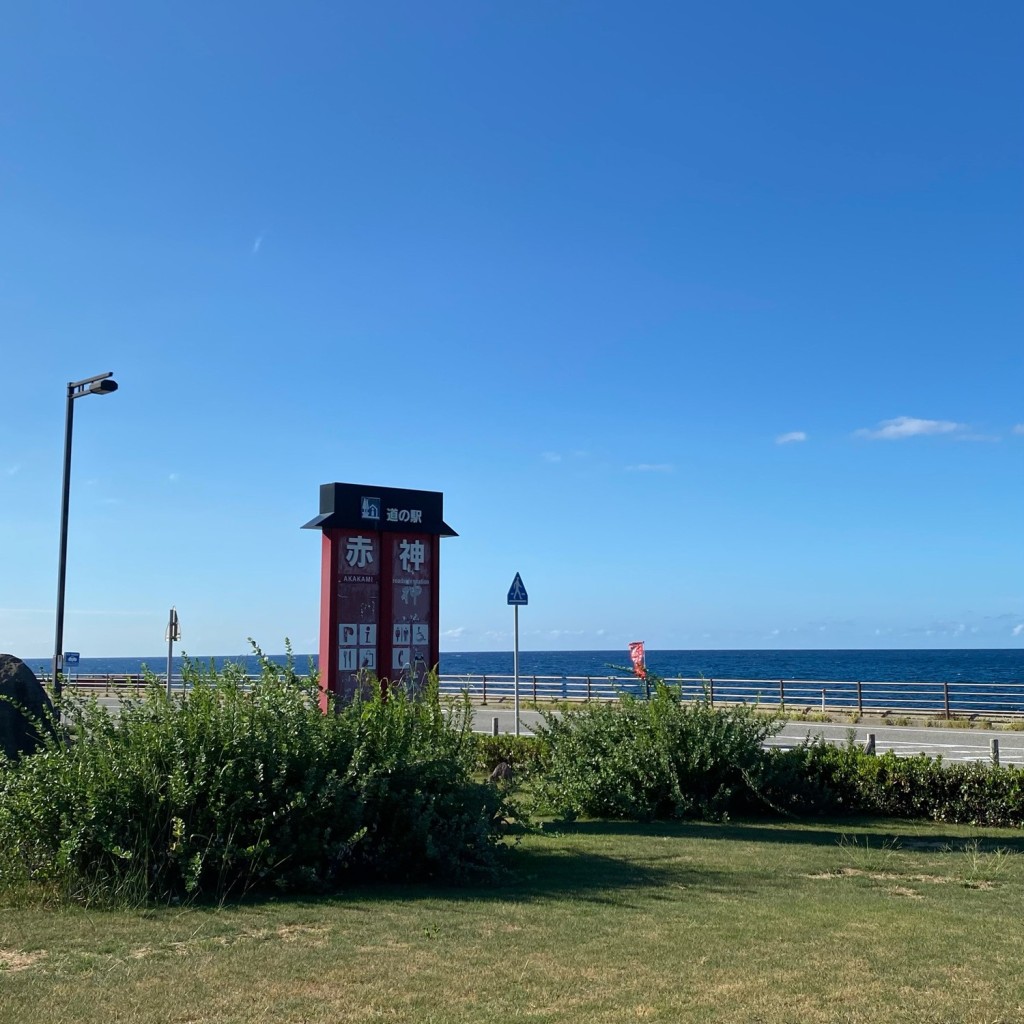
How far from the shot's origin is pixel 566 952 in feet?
21.3

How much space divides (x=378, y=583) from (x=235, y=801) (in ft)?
22.7

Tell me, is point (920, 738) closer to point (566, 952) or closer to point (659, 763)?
point (659, 763)

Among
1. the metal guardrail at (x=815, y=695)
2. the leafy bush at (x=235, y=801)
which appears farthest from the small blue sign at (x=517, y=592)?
the leafy bush at (x=235, y=801)

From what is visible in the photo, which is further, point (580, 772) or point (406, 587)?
point (406, 587)

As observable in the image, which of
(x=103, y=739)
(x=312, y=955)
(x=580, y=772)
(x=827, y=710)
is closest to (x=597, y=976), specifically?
(x=312, y=955)

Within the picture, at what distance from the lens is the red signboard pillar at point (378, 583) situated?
1489cm

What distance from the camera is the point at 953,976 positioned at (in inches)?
236

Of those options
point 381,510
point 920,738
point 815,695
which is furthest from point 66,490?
point 815,695

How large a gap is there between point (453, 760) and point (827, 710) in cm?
2953

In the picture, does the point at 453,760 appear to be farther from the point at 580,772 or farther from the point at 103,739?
the point at 580,772

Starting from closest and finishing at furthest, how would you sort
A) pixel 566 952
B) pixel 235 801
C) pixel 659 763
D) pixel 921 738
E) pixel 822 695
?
pixel 566 952
pixel 235 801
pixel 659 763
pixel 921 738
pixel 822 695

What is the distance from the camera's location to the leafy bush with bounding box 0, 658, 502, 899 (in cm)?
841

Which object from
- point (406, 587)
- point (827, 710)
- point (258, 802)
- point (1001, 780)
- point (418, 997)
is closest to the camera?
point (418, 997)

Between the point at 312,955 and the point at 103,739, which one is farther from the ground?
the point at 103,739
